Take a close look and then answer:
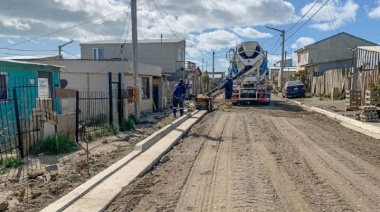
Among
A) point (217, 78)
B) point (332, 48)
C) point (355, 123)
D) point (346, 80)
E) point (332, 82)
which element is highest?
point (332, 48)

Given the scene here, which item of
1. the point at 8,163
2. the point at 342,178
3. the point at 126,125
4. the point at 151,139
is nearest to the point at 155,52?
the point at 126,125

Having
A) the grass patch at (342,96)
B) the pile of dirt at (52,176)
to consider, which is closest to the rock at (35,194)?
the pile of dirt at (52,176)

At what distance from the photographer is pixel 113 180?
6621 mm

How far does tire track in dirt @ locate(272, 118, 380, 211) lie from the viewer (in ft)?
17.7

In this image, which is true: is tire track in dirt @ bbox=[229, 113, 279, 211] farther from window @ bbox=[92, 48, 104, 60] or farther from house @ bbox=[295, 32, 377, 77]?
house @ bbox=[295, 32, 377, 77]

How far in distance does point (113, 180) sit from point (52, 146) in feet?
11.1

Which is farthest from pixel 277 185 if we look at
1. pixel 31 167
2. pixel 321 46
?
pixel 321 46

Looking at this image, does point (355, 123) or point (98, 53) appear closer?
point (355, 123)

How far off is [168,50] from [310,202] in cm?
3316

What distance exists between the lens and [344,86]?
1094 inches

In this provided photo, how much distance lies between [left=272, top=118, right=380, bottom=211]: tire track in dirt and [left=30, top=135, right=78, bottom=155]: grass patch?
5960 millimetres

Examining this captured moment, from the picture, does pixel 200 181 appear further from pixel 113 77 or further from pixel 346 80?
pixel 346 80

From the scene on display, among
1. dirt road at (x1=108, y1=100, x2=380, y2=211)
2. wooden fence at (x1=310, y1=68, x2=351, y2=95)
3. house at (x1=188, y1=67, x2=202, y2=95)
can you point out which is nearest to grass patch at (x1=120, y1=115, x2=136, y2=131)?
dirt road at (x1=108, y1=100, x2=380, y2=211)

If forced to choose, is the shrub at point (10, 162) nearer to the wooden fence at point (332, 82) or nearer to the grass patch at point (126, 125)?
the grass patch at point (126, 125)
